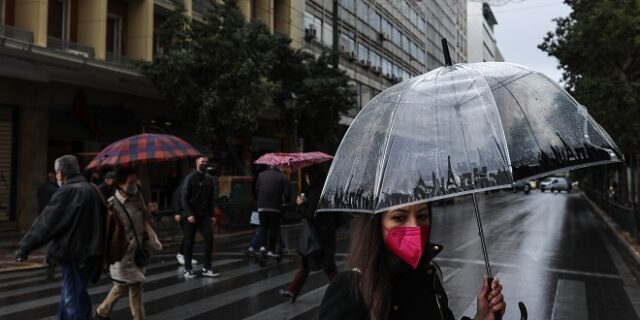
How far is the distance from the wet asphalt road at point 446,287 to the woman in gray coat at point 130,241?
0.74m

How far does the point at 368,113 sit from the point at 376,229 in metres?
0.78

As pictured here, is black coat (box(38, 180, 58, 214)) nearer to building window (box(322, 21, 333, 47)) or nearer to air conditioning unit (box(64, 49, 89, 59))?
air conditioning unit (box(64, 49, 89, 59))

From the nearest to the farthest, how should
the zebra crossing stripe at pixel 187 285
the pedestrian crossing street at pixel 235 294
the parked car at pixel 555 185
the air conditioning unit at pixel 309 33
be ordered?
Answer: the pedestrian crossing street at pixel 235 294
the zebra crossing stripe at pixel 187 285
the air conditioning unit at pixel 309 33
the parked car at pixel 555 185

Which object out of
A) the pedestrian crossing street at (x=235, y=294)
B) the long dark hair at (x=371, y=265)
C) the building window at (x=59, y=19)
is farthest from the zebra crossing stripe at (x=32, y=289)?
the building window at (x=59, y=19)

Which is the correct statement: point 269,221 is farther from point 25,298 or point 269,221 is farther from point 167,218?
point 167,218

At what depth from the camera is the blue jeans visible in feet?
15.9

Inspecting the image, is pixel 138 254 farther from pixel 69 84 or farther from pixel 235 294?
pixel 69 84

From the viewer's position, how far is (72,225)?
15.9 ft

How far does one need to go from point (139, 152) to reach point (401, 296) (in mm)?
6188

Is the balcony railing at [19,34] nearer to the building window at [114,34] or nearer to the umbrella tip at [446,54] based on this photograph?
the building window at [114,34]

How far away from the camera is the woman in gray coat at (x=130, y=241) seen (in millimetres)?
5418

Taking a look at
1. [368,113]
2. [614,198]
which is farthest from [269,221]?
[614,198]

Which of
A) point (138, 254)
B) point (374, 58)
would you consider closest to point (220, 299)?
point (138, 254)

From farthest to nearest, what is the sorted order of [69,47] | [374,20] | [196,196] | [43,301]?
[374,20] < [69,47] < [196,196] < [43,301]
